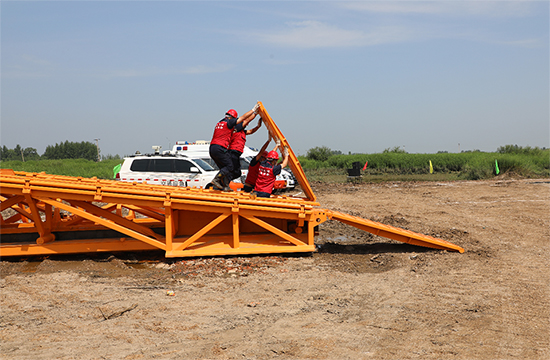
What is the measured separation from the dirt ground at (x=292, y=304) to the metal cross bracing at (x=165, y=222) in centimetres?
25

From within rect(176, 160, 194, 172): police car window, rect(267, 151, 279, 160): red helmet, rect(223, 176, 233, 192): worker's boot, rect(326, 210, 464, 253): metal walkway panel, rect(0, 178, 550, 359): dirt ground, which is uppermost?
rect(267, 151, 279, 160): red helmet

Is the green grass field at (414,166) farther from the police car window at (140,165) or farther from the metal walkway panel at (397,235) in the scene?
the metal walkway panel at (397,235)

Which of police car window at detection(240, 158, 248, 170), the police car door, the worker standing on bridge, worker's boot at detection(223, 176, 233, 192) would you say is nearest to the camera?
the worker standing on bridge

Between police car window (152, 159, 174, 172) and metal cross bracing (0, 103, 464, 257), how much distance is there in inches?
233

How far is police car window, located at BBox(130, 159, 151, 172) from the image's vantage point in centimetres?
1419

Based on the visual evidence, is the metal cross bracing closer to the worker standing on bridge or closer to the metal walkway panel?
the metal walkway panel

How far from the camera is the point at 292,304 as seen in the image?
201 inches

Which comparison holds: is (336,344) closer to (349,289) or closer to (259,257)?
(349,289)

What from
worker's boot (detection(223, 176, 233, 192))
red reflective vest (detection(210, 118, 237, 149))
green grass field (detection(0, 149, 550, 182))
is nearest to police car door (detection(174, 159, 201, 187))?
worker's boot (detection(223, 176, 233, 192))

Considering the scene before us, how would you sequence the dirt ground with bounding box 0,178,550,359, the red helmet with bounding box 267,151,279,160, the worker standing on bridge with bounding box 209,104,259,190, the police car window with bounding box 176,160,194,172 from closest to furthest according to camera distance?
the dirt ground with bounding box 0,178,550,359 < the worker standing on bridge with bounding box 209,104,259,190 < the red helmet with bounding box 267,151,279,160 < the police car window with bounding box 176,160,194,172

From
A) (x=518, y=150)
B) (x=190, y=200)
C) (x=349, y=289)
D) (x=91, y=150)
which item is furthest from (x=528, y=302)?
(x=91, y=150)

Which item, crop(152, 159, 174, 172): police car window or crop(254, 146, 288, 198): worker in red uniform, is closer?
crop(254, 146, 288, 198): worker in red uniform

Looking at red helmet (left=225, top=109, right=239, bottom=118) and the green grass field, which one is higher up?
red helmet (left=225, top=109, right=239, bottom=118)

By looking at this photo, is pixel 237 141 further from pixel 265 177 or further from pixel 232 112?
pixel 265 177
